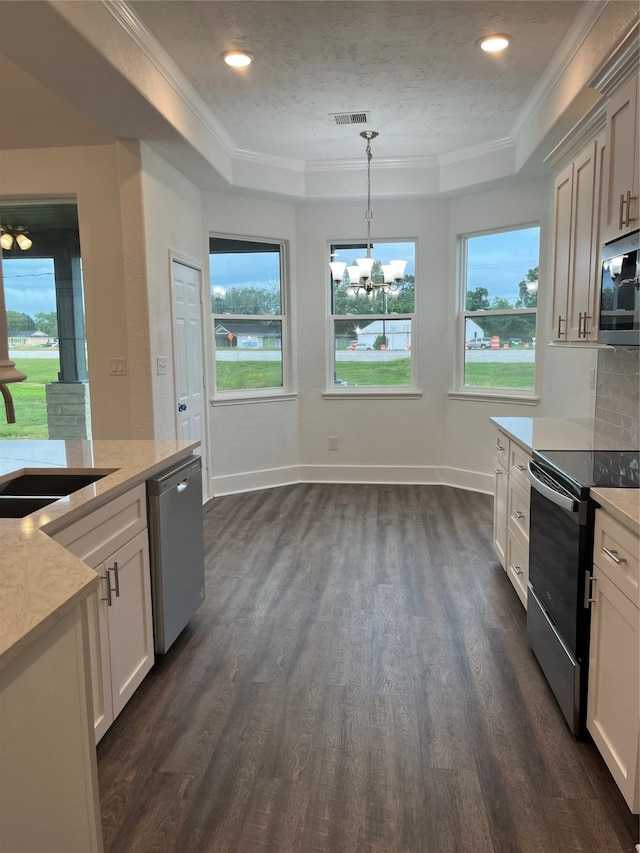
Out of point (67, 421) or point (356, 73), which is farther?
point (67, 421)

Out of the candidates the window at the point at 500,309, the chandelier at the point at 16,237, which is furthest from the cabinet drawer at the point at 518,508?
the chandelier at the point at 16,237

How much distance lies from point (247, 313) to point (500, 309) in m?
2.33

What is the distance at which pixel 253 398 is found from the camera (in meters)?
5.65

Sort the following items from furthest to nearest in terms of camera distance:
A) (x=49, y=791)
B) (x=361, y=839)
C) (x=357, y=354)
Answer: (x=357, y=354), (x=361, y=839), (x=49, y=791)

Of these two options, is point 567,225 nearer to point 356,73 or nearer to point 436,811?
point 356,73

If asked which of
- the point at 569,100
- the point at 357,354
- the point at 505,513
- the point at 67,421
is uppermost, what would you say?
the point at 569,100

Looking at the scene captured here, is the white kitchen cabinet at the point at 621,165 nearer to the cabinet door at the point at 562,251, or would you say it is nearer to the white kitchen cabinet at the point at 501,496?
the cabinet door at the point at 562,251

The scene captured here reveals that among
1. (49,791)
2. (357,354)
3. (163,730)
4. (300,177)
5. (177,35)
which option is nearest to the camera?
(49,791)

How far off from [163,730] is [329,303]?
4.37 metres

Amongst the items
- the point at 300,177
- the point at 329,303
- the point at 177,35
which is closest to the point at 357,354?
the point at 329,303

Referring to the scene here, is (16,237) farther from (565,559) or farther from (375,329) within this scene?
(565,559)

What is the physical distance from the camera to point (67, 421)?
179 inches

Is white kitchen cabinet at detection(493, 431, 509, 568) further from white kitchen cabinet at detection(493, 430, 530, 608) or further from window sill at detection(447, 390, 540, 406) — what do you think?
window sill at detection(447, 390, 540, 406)

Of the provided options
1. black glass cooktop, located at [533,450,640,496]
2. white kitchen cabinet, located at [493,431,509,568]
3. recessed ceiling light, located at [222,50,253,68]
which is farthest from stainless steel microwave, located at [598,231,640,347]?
recessed ceiling light, located at [222,50,253,68]
